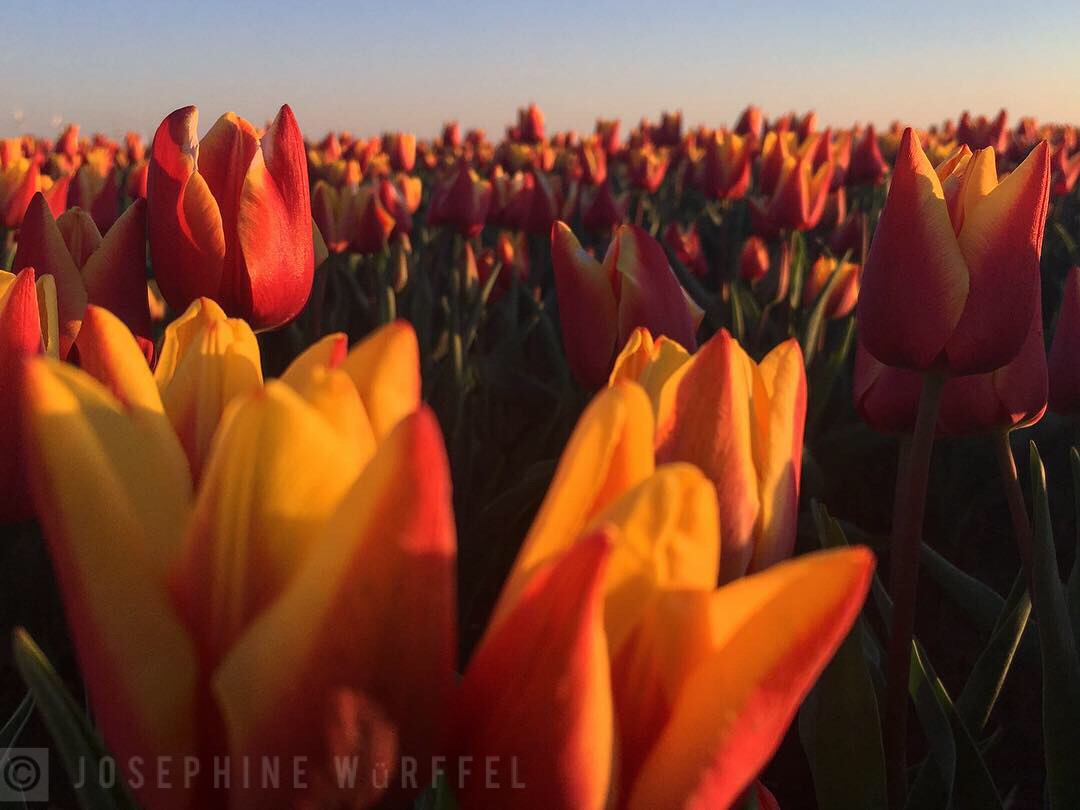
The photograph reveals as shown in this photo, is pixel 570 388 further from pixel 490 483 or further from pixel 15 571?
pixel 15 571

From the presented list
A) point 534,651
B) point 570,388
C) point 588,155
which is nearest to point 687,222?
point 588,155

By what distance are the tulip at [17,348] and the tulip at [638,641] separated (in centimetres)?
40

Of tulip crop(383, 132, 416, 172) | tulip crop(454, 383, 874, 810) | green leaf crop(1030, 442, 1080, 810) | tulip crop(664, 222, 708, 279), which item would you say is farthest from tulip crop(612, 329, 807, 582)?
tulip crop(383, 132, 416, 172)

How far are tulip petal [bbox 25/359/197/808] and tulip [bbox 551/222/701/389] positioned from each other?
637 millimetres

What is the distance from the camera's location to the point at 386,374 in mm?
457

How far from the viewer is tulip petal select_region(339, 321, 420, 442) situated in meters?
0.45

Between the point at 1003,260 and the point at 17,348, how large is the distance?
80 centimetres

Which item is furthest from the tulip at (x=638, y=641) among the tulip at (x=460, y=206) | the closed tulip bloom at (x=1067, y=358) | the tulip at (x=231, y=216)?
the tulip at (x=460, y=206)

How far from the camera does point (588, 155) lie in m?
4.77

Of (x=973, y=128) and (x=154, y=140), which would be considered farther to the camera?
(x=973, y=128)

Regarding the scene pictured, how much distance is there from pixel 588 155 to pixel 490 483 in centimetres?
289

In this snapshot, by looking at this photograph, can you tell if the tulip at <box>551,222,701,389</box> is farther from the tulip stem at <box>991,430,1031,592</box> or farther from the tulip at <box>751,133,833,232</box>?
the tulip at <box>751,133,833,232</box>

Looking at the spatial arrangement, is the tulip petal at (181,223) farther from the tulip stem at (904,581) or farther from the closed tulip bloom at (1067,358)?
the closed tulip bloom at (1067,358)

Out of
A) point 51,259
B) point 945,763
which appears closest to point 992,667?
point 945,763
